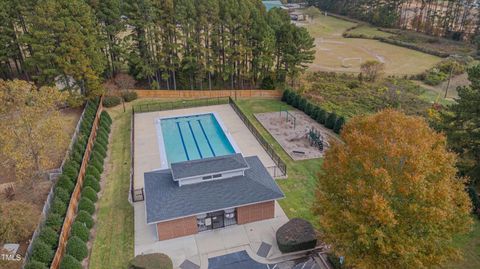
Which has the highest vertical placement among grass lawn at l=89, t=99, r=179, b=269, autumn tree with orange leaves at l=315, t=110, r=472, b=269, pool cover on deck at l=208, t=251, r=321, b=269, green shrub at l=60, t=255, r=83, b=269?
autumn tree with orange leaves at l=315, t=110, r=472, b=269

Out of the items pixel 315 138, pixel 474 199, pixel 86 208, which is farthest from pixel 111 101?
pixel 474 199

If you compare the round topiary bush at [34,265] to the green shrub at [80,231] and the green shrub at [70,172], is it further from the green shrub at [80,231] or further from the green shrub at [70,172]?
the green shrub at [70,172]

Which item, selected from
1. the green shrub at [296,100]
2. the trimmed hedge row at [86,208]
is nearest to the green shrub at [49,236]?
the trimmed hedge row at [86,208]

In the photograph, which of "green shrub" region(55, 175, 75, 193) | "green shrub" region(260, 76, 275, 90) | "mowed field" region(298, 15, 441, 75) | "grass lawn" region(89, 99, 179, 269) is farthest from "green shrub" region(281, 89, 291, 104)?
"green shrub" region(55, 175, 75, 193)

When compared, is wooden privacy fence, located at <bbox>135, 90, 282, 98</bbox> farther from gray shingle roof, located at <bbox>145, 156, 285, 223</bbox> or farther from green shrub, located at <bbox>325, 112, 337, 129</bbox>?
gray shingle roof, located at <bbox>145, 156, 285, 223</bbox>

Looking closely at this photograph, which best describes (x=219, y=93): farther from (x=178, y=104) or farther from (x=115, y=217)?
(x=115, y=217)
